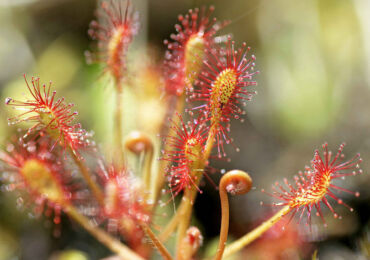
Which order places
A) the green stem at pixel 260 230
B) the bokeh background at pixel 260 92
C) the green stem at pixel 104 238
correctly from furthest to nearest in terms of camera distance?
the bokeh background at pixel 260 92 → the green stem at pixel 104 238 → the green stem at pixel 260 230

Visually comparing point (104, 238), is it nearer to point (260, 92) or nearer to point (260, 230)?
point (260, 230)

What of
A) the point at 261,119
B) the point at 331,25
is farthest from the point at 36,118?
the point at 331,25

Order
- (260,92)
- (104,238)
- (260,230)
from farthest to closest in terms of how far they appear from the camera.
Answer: (260,92) < (104,238) < (260,230)

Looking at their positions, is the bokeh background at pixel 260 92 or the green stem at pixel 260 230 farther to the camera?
the bokeh background at pixel 260 92

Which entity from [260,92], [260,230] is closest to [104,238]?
[260,230]

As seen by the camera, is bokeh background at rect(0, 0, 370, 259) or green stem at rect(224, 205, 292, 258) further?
bokeh background at rect(0, 0, 370, 259)

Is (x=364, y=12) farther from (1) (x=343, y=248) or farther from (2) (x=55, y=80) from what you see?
(2) (x=55, y=80)

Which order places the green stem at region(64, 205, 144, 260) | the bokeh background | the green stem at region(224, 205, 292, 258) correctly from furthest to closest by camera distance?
the bokeh background, the green stem at region(64, 205, 144, 260), the green stem at region(224, 205, 292, 258)

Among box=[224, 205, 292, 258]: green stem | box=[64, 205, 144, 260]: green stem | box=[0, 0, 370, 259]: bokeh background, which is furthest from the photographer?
box=[0, 0, 370, 259]: bokeh background
